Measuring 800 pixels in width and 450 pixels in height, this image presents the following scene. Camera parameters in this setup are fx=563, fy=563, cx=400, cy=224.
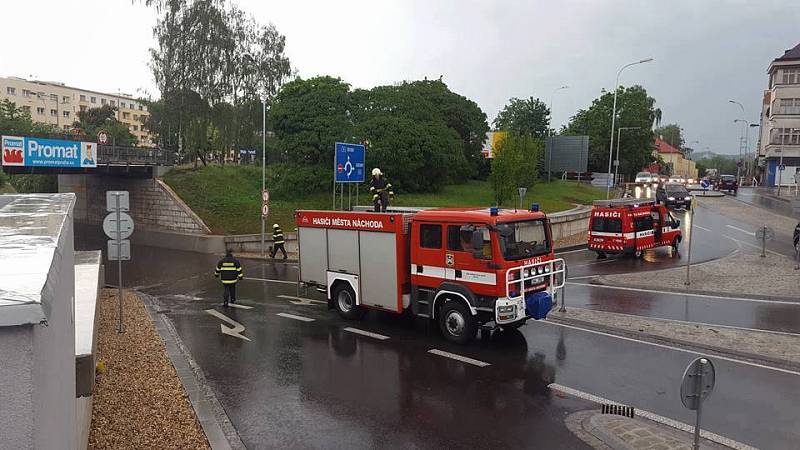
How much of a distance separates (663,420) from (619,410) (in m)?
A: 0.59

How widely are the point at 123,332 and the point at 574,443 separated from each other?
31.2ft

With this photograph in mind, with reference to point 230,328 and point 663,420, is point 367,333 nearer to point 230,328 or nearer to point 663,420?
point 230,328

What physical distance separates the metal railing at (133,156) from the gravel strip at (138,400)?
2280 centimetres

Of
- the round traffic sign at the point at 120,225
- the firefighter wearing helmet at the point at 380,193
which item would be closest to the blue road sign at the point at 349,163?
the firefighter wearing helmet at the point at 380,193

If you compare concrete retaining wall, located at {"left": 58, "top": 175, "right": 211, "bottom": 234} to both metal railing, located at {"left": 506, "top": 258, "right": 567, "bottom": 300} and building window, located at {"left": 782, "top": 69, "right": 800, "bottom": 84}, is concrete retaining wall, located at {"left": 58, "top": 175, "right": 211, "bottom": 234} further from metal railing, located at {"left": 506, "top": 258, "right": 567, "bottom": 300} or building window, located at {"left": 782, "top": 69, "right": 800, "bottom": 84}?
building window, located at {"left": 782, "top": 69, "right": 800, "bottom": 84}

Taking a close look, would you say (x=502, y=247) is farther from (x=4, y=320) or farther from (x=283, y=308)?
(x=4, y=320)

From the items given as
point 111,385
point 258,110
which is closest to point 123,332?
point 111,385

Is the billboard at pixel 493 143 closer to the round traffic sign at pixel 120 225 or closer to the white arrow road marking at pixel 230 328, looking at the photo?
the white arrow road marking at pixel 230 328

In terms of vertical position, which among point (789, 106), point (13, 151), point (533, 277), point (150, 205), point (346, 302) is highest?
point (789, 106)

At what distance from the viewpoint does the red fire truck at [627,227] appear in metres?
23.4

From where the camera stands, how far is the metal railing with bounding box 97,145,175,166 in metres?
31.7

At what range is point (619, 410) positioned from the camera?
8.25 metres

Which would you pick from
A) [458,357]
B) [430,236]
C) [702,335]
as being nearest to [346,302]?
[430,236]

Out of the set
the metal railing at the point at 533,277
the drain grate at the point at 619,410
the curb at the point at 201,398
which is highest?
the metal railing at the point at 533,277
